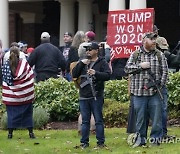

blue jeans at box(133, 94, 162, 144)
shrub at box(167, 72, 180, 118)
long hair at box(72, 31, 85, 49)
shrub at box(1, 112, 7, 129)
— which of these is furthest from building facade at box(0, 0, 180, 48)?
blue jeans at box(133, 94, 162, 144)

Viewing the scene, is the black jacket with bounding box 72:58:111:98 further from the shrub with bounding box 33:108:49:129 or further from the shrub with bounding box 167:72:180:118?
the shrub with bounding box 167:72:180:118

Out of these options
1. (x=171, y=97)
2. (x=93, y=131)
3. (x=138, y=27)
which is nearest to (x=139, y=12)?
(x=138, y=27)

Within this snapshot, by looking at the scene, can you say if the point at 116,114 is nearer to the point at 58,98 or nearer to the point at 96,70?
the point at 58,98

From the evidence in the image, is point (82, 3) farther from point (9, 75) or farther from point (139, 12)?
point (9, 75)

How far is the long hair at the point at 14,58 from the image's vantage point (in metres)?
10.8

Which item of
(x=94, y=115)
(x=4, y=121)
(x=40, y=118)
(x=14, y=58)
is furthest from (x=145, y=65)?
(x=4, y=121)

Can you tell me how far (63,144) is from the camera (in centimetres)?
1012

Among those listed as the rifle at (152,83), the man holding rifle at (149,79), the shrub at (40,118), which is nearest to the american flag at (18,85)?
the shrub at (40,118)

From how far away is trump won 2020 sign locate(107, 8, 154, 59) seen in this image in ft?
40.2

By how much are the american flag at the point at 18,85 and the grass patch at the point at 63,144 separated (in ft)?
2.24

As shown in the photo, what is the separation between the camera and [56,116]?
13367 mm

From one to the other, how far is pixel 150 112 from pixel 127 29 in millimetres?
3593

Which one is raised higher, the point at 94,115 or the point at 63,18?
the point at 63,18

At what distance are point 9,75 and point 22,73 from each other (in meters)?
0.22
